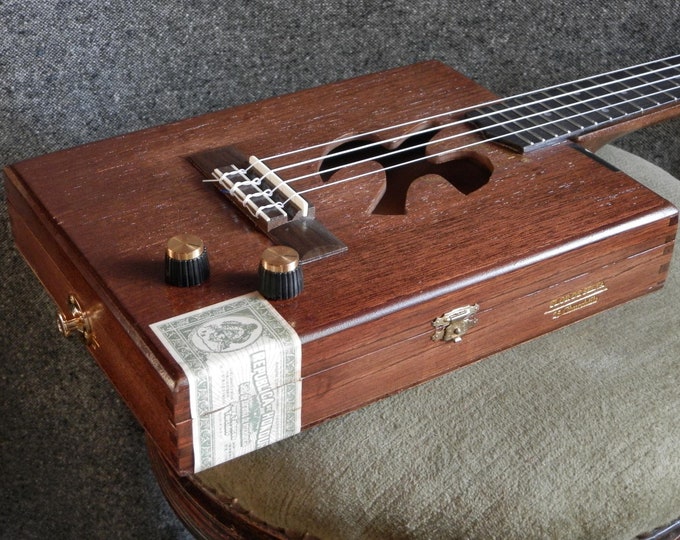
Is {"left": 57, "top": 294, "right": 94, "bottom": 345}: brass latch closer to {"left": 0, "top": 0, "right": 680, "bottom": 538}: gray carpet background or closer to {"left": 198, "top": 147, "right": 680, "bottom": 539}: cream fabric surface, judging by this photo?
{"left": 198, "top": 147, "right": 680, "bottom": 539}: cream fabric surface

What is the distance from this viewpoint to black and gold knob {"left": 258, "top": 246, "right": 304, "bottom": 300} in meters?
0.67

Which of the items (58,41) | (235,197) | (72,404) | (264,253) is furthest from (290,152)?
(72,404)

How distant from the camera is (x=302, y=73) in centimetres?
113

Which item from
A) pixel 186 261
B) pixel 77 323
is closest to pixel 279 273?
pixel 186 261

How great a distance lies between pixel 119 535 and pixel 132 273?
0.67 m

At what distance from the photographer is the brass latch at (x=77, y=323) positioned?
0.75m

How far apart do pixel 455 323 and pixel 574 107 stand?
1.07 feet

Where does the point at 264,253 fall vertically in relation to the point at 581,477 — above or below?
above

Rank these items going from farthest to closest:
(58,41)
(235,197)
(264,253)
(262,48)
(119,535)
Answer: (119,535) → (262,48) → (58,41) → (235,197) → (264,253)

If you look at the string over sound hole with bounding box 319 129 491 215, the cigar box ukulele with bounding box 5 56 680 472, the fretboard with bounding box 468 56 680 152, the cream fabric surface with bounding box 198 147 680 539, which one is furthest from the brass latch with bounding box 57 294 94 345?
the fretboard with bounding box 468 56 680 152

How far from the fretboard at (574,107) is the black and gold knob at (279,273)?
30cm

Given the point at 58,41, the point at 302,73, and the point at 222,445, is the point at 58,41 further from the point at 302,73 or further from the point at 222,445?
the point at 222,445

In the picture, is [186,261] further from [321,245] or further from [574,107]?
[574,107]

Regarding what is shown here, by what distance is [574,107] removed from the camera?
0.96m
